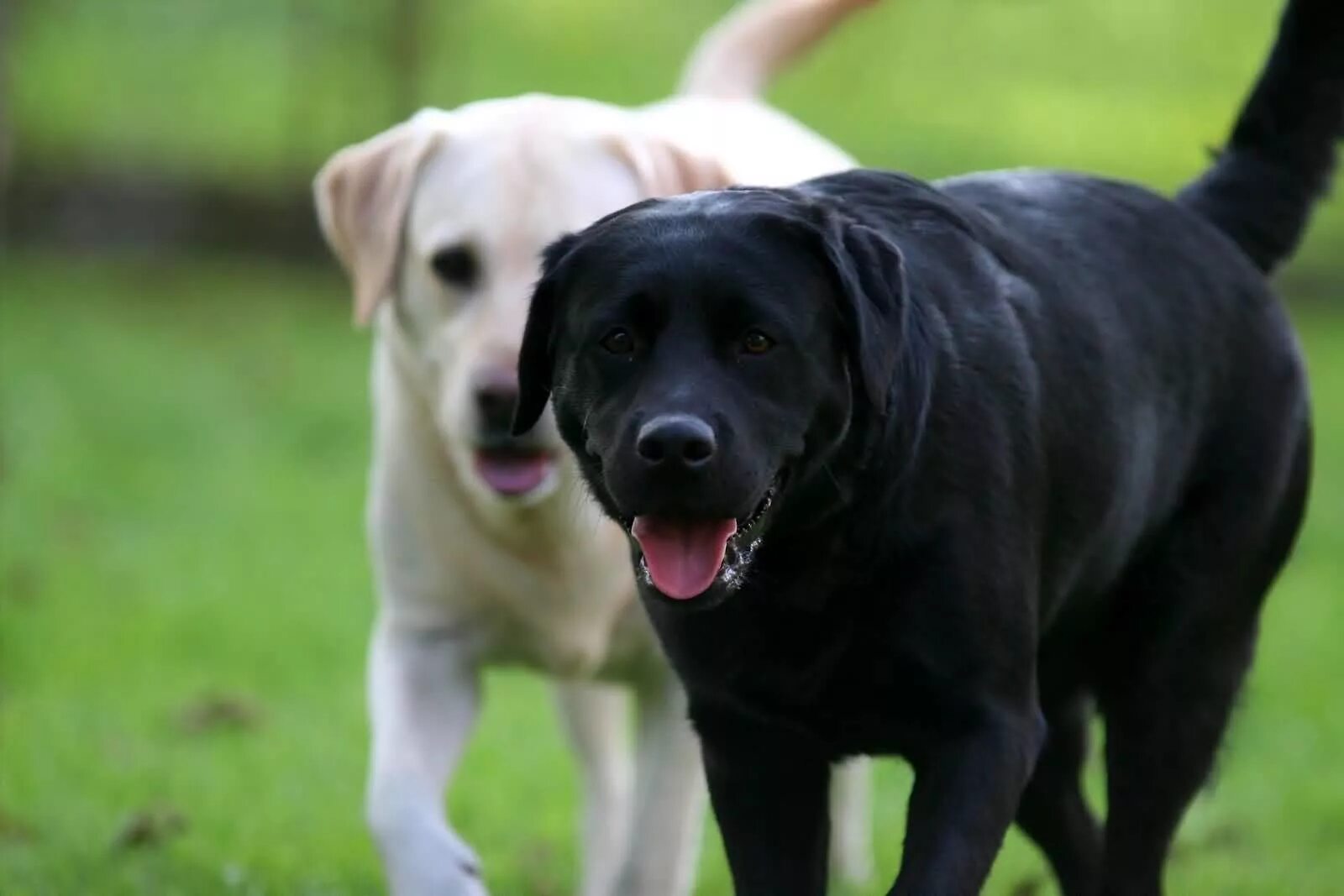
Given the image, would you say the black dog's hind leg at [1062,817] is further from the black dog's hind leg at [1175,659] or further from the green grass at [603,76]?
the green grass at [603,76]

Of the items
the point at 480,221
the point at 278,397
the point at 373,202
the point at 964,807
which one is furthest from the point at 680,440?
the point at 278,397

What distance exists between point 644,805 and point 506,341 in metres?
0.96

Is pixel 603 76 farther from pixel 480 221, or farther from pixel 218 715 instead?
pixel 480 221

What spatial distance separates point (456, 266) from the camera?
4.88m

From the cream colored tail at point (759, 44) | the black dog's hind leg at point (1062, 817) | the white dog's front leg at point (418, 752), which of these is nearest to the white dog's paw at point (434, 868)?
the white dog's front leg at point (418, 752)

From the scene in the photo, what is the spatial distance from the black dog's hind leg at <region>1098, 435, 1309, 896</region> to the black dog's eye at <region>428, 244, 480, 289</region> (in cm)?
153

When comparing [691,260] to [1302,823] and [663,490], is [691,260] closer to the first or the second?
[663,490]

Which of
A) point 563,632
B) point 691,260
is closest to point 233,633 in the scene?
point 563,632

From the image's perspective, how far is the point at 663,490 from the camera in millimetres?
3133

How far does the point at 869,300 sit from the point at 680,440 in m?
0.39

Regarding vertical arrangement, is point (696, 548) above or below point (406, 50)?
above

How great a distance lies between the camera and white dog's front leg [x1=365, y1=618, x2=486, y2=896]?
4328 millimetres

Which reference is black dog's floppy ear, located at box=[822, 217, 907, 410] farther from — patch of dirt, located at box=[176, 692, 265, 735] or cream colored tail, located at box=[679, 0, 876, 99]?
patch of dirt, located at box=[176, 692, 265, 735]

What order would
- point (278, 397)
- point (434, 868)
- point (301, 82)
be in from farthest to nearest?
1. point (301, 82)
2. point (278, 397)
3. point (434, 868)
